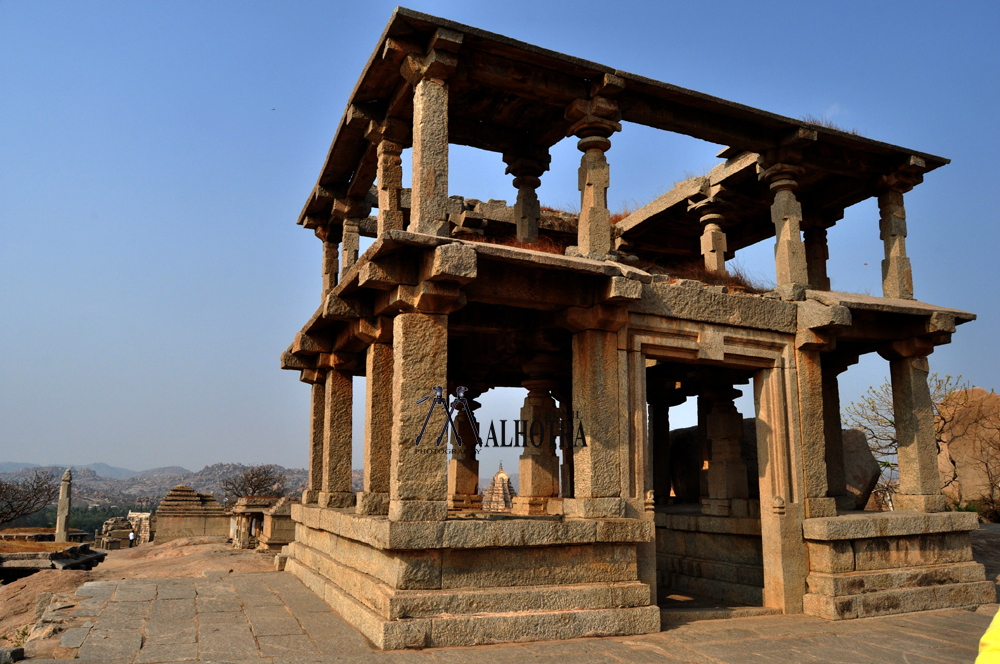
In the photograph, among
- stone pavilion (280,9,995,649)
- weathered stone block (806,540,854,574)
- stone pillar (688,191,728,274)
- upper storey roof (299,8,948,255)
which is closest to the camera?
stone pavilion (280,9,995,649)

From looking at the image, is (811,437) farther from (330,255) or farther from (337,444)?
(330,255)

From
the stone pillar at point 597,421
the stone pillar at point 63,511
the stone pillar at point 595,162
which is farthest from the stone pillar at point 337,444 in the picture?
the stone pillar at point 63,511

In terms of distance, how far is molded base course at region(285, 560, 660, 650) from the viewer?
593 cm

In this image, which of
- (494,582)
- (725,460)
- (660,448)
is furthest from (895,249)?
(494,582)

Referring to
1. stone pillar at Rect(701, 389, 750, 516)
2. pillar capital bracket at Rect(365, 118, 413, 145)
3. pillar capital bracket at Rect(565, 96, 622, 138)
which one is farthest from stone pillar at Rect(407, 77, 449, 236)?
stone pillar at Rect(701, 389, 750, 516)

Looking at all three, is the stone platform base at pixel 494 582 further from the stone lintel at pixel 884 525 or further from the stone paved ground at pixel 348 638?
the stone lintel at pixel 884 525

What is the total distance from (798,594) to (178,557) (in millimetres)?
16179

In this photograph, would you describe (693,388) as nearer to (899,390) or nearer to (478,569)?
(899,390)

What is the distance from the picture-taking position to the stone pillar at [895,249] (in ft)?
33.0

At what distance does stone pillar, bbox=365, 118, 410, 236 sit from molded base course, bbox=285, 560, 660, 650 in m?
4.24

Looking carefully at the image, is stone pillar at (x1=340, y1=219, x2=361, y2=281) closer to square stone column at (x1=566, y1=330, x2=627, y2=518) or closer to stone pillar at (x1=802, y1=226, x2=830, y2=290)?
square stone column at (x1=566, y1=330, x2=627, y2=518)

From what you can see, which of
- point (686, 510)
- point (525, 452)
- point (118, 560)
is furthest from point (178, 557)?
point (686, 510)

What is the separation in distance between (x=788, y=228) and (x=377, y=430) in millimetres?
5902

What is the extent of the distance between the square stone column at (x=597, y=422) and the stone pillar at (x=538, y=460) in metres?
3.39
